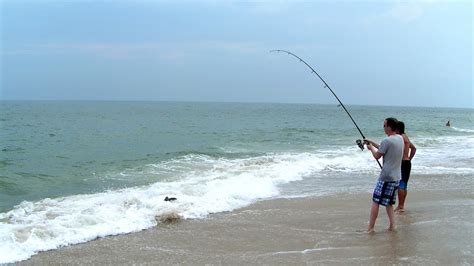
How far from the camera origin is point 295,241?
5504 mm

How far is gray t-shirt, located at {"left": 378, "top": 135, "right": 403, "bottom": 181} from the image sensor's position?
5566mm

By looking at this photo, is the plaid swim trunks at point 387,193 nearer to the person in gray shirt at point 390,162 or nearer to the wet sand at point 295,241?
the person in gray shirt at point 390,162

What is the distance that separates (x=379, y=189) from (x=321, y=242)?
103 centimetres

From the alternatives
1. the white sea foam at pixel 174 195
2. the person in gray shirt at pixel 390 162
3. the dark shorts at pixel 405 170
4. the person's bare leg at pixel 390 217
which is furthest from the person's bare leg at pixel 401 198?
the white sea foam at pixel 174 195

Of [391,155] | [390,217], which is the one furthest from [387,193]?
[391,155]

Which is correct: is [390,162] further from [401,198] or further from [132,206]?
[132,206]

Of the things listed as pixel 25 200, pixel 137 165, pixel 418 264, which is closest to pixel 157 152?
pixel 137 165

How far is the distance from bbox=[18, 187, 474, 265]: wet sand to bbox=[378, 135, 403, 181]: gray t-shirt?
75cm

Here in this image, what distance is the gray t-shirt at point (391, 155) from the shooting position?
18.3 feet

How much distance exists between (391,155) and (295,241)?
1.59m

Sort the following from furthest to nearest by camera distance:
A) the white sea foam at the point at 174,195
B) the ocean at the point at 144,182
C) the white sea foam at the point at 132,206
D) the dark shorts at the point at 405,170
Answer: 1. the dark shorts at the point at 405,170
2. the ocean at the point at 144,182
3. the white sea foam at the point at 174,195
4. the white sea foam at the point at 132,206

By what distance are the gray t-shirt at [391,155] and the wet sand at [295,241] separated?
75 cm

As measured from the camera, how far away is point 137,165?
46.1 ft

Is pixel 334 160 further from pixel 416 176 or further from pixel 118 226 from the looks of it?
pixel 118 226
